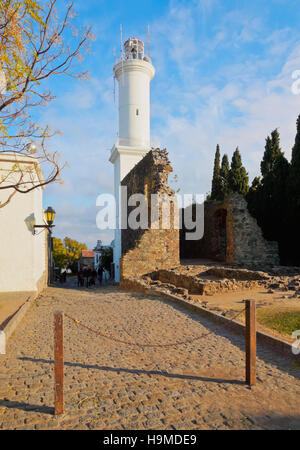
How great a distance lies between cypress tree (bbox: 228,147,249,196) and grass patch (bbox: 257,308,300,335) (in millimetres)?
19417

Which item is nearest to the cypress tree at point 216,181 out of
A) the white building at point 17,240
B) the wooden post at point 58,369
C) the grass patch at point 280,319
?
the white building at point 17,240

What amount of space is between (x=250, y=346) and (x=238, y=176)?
75.5 ft

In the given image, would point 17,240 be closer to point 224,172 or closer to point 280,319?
point 280,319

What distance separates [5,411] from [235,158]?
25.1 m

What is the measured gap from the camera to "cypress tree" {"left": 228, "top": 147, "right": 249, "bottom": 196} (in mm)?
25547

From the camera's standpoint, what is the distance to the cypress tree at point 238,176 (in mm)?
25547

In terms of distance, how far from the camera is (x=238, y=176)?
83.8 ft

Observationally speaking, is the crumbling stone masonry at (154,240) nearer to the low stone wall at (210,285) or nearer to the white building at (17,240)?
the low stone wall at (210,285)

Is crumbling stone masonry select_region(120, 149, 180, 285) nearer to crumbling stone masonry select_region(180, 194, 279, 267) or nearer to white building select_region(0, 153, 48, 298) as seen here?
crumbling stone masonry select_region(180, 194, 279, 267)

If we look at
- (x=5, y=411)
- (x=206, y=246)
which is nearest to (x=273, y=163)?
(x=206, y=246)

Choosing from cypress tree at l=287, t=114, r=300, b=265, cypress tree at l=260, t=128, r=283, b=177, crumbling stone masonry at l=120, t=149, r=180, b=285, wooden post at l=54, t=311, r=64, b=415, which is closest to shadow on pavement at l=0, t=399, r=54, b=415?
wooden post at l=54, t=311, r=64, b=415

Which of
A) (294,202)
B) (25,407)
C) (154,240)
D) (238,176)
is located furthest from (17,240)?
(238,176)

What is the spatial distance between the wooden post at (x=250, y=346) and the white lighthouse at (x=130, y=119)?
22298 millimetres

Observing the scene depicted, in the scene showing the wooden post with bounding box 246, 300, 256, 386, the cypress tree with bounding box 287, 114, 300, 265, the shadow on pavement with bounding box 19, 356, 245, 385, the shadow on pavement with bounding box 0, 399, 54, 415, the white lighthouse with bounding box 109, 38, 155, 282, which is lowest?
the shadow on pavement with bounding box 19, 356, 245, 385
